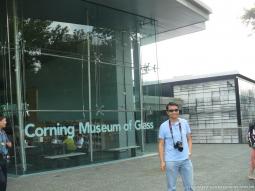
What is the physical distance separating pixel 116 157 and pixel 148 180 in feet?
19.5

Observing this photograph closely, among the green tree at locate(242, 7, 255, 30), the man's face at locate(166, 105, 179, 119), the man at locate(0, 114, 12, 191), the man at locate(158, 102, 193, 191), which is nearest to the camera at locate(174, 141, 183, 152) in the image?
the man at locate(158, 102, 193, 191)

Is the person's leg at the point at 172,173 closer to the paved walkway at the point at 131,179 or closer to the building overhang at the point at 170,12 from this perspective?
the paved walkway at the point at 131,179

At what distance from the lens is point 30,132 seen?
44.1 feet

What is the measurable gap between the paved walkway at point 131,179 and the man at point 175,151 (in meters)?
2.93

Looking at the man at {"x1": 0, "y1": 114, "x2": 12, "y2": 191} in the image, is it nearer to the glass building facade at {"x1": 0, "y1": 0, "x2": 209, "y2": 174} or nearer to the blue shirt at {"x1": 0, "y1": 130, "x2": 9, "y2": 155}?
the blue shirt at {"x1": 0, "y1": 130, "x2": 9, "y2": 155}

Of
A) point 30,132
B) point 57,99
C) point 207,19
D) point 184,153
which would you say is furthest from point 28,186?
point 207,19

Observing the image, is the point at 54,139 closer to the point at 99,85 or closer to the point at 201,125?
the point at 99,85

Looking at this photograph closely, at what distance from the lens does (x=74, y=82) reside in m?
15.8

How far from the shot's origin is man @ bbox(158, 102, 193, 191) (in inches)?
249

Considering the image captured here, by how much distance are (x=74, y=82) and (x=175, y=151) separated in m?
9.88

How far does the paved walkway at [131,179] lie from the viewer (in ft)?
31.8

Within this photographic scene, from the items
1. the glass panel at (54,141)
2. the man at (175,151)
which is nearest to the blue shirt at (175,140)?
the man at (175,151)

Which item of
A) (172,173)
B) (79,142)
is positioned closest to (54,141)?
(79,142)

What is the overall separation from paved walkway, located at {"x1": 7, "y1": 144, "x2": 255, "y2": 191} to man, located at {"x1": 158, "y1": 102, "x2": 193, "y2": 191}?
293 cm
